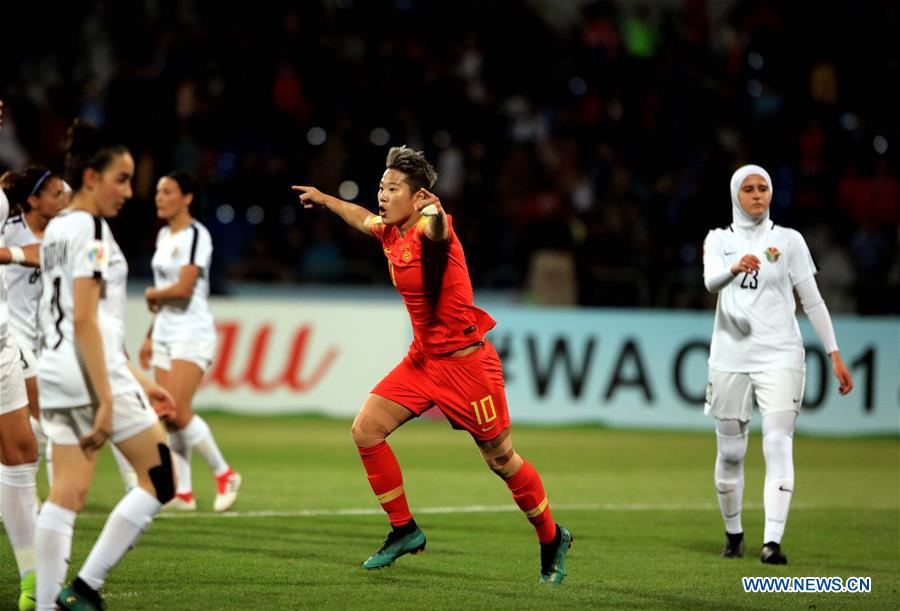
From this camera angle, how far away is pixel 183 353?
11680 millimetres

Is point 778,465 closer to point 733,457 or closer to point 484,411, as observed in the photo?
point 733,457

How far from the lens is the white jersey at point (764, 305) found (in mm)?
9828

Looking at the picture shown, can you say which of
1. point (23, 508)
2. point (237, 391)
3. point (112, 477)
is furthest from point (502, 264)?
point (23, 508)

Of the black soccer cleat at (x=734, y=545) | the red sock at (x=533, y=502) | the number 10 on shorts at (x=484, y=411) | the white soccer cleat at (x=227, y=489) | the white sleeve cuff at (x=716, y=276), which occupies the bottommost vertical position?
the white soccer cleat at (x=227, y=489)

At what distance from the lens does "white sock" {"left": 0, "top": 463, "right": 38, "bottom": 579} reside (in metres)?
7.36

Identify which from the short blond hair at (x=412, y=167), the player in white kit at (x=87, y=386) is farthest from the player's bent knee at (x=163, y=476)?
the short blond hair at (x=412, y=167)

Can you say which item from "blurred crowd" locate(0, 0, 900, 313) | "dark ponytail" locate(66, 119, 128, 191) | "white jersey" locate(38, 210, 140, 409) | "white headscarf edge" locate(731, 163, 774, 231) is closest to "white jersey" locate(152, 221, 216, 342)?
"white headscarf edge" locate(731, 163, 774, 231)

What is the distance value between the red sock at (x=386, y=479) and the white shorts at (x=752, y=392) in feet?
7.96

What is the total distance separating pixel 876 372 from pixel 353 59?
10.2 m

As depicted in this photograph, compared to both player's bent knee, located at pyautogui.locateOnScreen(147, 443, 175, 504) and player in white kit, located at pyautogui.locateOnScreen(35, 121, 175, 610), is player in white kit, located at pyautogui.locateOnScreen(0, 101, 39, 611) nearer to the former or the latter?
player in white kit, located at pyautogui.locateOnScreen(35, 121, 175, 610)

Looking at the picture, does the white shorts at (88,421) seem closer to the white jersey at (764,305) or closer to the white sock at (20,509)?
the white sock at (20,509)

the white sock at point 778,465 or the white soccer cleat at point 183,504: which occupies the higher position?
the white sock at point 778,465

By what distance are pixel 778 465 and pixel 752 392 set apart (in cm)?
54

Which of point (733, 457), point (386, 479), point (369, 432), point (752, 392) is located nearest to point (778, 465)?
point (733, 457)
